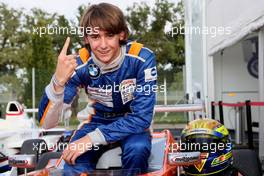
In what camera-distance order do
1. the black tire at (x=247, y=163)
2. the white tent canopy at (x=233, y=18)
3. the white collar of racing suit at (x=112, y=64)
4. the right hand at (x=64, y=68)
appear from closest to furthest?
the right hand at (x=64, y=68) → the white collar of racing suit at (x=112, y=64) → the black tire at (x=247, y=163) → the white tent canopy at (x=233, y=18)

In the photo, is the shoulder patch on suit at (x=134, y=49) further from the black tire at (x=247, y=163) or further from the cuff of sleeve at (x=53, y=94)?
the black tire at (x=247, y=163)

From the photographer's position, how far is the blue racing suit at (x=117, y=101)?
3.07 metres

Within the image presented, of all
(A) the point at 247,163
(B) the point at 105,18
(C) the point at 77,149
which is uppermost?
(B) the point at 105,18

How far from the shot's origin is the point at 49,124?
327 centimetres

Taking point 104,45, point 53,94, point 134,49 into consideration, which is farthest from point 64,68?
point 134,49

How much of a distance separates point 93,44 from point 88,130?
0.62 m

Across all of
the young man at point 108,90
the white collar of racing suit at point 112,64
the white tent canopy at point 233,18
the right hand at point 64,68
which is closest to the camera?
the right hand at point 64,68

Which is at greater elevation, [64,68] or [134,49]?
[134,49]

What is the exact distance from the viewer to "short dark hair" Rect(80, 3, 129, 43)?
3.11 m

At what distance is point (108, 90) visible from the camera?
3266 millimetres

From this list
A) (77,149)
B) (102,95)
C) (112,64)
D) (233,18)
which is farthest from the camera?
(233,18)

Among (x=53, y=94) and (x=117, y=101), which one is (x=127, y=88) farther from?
(x=53, y=94)

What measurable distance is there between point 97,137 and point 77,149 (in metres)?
0.15

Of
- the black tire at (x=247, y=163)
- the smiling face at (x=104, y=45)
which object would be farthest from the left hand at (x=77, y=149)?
the black tire at (x=247, y=163)
